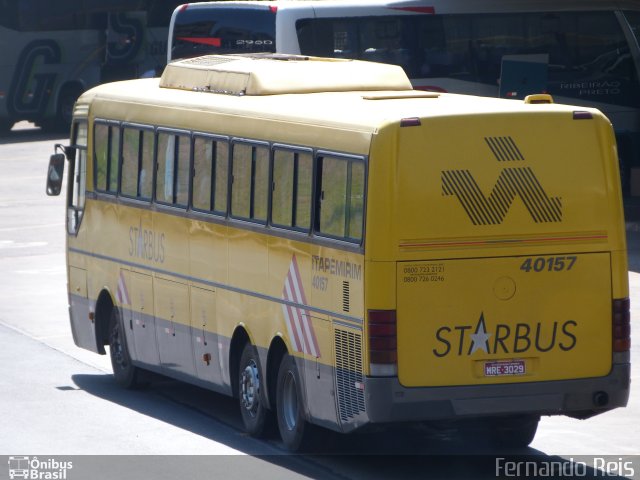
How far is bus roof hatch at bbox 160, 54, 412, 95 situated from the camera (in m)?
13.4

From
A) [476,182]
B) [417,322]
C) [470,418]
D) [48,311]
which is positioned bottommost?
[48,311]

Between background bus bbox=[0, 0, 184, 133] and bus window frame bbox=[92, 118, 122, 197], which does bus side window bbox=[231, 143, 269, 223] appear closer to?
bus window frame bbox=[92, 118, 122, 197]

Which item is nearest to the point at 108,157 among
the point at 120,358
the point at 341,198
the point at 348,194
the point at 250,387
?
the point at 120,358

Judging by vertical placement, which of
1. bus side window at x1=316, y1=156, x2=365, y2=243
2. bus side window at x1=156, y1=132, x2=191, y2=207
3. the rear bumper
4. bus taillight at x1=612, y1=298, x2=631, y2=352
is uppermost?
bus side window at x1=316, y1=156, x2=365, y2=243

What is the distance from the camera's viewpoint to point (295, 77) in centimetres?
1350

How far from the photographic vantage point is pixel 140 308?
14.9 metres

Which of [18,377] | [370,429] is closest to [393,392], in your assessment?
[370,429]

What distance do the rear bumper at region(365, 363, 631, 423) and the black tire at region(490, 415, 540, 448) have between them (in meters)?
0.80

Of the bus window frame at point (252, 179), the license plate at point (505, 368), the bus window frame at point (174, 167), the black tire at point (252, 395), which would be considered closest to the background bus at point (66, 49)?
the bus window frame at point (174, 167)

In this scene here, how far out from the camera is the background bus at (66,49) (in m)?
42.7

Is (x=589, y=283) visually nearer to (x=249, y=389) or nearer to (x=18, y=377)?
(x=249, y=389)

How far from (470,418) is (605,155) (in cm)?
206

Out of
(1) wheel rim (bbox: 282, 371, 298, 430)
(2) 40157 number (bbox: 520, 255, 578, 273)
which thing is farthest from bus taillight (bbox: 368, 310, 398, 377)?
(1) wheel rim (bbox: 282, 371, 298, 430)

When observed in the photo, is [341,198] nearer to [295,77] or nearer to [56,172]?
[295,77]
